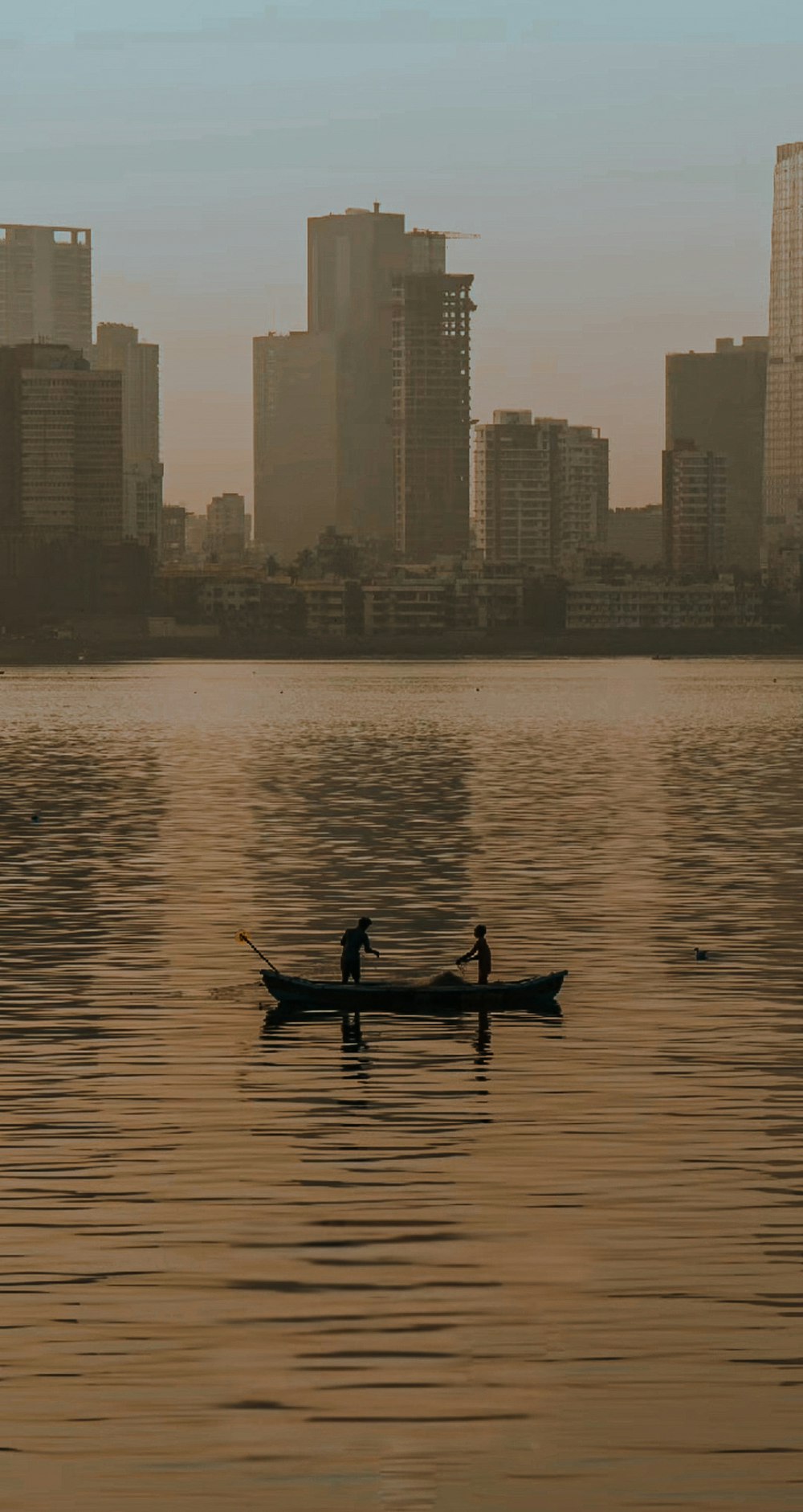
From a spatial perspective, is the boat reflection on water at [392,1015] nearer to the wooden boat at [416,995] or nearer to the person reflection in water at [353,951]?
the wooden boat at [416,995]

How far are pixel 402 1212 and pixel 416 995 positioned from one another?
16610mm

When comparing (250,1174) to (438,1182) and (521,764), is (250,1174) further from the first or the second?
(521,764)

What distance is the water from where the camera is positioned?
2100 cm

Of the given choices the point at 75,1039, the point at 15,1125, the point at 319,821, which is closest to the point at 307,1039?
the point at 75,1039

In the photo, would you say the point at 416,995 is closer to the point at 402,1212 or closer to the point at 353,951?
the point at 353,951

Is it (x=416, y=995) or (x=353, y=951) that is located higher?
(x=353, y=951)

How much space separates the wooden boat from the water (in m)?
0.48

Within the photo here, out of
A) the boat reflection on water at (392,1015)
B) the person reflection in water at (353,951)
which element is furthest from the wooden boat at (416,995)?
the person reflection in water at (353,951)

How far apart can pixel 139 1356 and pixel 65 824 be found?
2942 inches

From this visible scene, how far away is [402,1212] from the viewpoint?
2983 cm

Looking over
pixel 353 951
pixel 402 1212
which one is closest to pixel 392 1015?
pixel 353 951

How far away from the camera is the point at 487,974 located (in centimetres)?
4706

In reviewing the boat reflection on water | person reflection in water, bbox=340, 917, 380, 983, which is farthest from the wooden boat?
person reflection in water, bbox=340, 917, 380, 983

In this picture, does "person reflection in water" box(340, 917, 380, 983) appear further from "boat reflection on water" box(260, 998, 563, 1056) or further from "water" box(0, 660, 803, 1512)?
"water" box(0, 660, 803, 1512)
